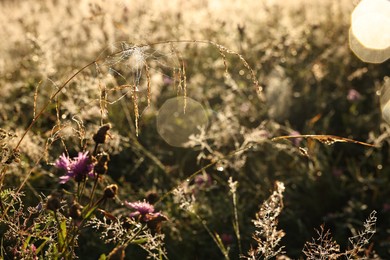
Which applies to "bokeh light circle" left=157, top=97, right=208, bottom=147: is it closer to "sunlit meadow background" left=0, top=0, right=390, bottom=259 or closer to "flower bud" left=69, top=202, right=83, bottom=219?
"sunlit meadow background" left=0, top=0, right=390, bottom=259

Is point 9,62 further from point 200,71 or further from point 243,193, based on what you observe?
point 243,193

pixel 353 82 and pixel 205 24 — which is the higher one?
pixel 205 24

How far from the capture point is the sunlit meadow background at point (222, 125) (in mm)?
2232

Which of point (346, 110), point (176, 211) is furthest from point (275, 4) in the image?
point (176, 211)

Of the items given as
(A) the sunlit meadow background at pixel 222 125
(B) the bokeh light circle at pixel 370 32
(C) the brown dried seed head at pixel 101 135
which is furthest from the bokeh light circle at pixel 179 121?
(C) the brown dried seed head at pixel 101 135

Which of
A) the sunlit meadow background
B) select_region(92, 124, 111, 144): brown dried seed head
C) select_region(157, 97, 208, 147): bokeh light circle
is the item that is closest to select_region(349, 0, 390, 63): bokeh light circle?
the sunlit meadow background

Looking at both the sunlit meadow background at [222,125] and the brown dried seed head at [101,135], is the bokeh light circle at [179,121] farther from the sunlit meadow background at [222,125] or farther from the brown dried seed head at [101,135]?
the brown dried seed head at [101,135]

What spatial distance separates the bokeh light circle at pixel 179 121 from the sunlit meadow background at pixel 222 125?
4cm

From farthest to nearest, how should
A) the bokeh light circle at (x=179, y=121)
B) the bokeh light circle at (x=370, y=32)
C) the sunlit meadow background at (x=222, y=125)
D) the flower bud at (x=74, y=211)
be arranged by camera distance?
the bokeh light circle at (x=370, y=32) → the bokeh light circle at (x=179, y=121) → the sunlit meadow background at (x=222, y=125) → the flower bud at (x=74, y=211)

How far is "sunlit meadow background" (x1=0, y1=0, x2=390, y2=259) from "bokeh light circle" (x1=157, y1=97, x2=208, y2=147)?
1.5 inches

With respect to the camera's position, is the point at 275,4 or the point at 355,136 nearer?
the point at 355,136

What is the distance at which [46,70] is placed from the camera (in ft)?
9.45

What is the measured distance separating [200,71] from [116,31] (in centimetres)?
107

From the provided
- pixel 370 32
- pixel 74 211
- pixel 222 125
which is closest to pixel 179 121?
pixel 222 125
